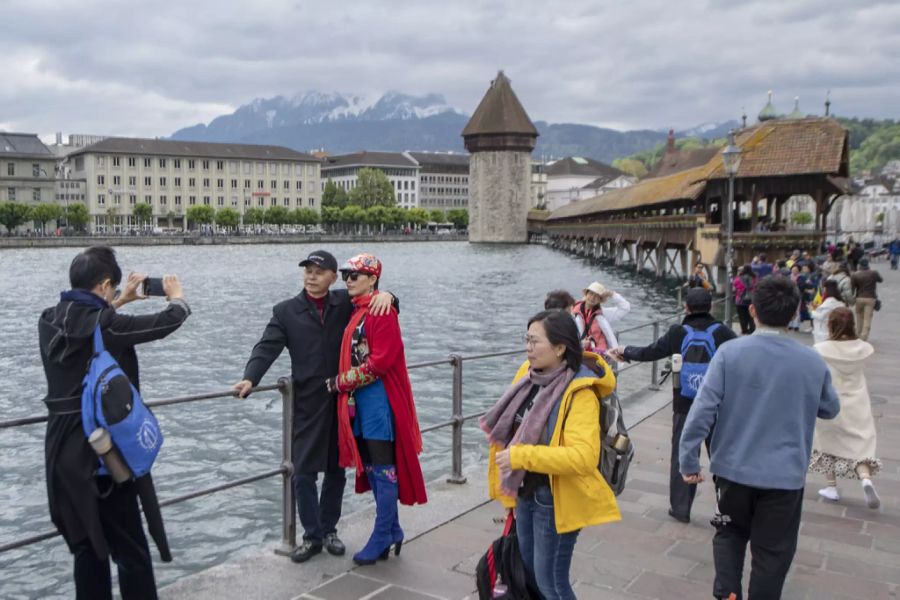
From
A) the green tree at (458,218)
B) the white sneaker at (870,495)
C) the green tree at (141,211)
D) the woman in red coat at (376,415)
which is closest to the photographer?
the woman in red coat at (376,415)

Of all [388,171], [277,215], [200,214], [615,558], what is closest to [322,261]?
[615,558]

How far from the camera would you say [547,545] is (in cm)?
344

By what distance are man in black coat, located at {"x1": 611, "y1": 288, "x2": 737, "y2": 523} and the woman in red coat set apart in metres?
1.70

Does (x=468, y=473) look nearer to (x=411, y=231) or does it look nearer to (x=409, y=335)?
(x=409, y=335)

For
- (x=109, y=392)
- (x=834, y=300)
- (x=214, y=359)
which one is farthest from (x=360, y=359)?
(x=214, y=359)

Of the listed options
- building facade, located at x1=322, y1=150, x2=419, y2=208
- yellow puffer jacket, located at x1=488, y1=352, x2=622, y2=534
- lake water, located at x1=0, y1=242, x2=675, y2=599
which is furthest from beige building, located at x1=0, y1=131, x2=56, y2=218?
yellow puffer jacket, located at x1=488, y1=352, x2=622, y2=534

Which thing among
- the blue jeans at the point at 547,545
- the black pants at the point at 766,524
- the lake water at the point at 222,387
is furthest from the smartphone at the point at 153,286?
the lake water at the point at 222,387

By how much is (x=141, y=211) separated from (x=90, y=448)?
11290 cm

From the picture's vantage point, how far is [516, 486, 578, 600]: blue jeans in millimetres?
3438

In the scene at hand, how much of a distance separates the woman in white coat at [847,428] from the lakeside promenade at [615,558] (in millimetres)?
263

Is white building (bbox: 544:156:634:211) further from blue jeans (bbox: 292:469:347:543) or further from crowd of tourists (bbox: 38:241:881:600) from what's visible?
crowd of tourists (bbox: 38:241:881:600)

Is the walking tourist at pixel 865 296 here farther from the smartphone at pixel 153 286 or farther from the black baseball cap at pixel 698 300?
the smartphone at pixel 153 286

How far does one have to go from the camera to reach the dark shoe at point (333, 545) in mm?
4844

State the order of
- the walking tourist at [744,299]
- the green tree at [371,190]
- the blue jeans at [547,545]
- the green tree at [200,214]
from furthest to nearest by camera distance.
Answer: the green tree at [371,190] < the green tree at [200,214] < the walking tourist at [744,299] < the blue jeans at [547,545]
